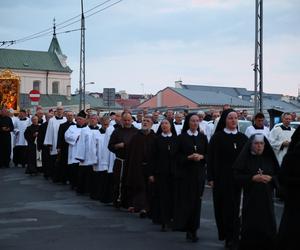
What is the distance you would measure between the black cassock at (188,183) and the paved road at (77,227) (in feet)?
1.07

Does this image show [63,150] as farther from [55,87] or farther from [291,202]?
[55,87]

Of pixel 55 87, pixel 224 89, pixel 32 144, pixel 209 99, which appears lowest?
pixel 32 144

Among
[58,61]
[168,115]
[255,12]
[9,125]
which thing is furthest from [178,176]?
[58,61]

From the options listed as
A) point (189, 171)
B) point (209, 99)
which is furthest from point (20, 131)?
point (209, 99)

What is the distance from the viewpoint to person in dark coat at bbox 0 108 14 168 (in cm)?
2447

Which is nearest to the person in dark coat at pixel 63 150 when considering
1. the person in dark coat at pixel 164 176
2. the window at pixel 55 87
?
the person in dark coat at pixel 164 176

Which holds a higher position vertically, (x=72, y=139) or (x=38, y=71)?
(x=38, y=71)

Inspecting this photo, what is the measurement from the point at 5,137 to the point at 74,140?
7.76 meters

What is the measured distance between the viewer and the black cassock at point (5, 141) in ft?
80.3

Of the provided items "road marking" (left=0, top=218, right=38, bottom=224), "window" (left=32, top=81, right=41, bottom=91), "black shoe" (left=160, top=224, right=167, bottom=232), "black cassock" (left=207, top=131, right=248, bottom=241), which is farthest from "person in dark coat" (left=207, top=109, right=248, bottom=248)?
"window" (left=32, top=81, right=41, bottom=91)

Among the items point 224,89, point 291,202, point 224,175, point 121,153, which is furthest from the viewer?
point 224,89

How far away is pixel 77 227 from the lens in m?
11.1

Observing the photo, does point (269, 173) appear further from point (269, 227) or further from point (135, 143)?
point (135, 143)

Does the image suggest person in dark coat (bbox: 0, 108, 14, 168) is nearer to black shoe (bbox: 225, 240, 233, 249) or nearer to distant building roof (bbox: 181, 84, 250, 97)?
black shoe (bbox: 225, 240, 233, 249)
